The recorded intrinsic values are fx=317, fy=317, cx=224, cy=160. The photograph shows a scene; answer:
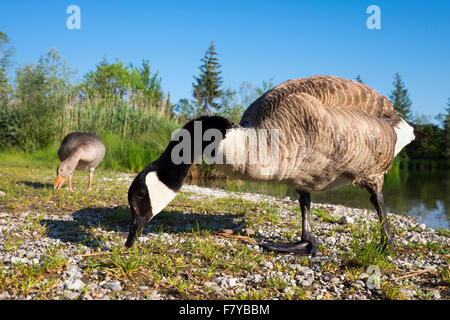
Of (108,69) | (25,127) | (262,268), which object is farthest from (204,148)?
(108,69)

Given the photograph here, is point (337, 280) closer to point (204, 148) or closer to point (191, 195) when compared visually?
point (204, 148)

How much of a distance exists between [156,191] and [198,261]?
95 cm

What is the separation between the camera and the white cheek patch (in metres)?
3.67

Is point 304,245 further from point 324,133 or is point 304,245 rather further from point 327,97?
point 327,97

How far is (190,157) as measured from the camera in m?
3.92

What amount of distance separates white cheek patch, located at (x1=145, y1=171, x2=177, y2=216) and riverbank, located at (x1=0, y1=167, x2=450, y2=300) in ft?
1.78

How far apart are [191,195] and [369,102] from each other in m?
5.29

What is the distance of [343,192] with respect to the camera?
14203 millimetres

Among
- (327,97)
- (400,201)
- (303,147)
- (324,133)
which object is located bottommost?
(400,201)

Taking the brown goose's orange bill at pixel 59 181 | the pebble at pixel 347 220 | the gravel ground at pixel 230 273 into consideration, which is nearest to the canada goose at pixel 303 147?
the gravel ground at pixel 230 273

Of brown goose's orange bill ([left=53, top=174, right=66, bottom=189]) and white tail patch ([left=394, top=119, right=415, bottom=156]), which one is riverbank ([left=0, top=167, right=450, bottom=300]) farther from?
brown goose's orange bill ([left=53, top=174, right=66, bottom=189])

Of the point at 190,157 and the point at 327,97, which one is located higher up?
the point at 327,97

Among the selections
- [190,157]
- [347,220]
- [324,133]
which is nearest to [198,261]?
[190,157]

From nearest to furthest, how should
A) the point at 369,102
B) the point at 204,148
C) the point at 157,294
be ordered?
the point at 157,294 < the point at 204,148 < the point at 369,102
